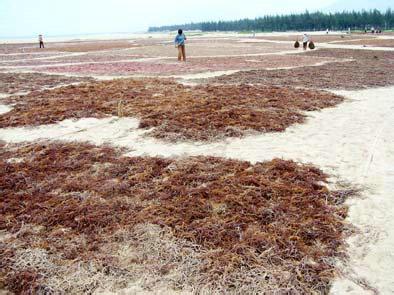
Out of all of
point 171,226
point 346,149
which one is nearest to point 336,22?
point 346,149

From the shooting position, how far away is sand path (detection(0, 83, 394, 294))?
4.14 m

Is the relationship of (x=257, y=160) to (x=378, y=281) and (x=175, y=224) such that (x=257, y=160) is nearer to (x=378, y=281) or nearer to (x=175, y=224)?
(x=175, y=224)

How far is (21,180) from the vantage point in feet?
21.4

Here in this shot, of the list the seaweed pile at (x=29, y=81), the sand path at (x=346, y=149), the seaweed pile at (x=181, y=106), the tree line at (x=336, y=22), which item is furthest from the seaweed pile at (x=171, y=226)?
the tree line at (x=336, y=22)

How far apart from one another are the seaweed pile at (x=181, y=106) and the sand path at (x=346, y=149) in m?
0.47

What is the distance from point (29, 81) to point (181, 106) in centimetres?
1084

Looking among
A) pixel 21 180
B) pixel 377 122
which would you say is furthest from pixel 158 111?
pixel 377 122

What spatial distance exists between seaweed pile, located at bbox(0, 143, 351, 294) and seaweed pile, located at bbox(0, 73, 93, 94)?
10.7 m

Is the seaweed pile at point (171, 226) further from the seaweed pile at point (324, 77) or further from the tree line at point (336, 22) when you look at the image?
the tree line at point (336, 22)

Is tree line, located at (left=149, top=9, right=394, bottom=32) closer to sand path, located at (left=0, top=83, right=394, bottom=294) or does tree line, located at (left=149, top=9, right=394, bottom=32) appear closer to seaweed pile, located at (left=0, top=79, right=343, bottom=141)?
seaweed pile, located at (left=0, top=79, right=343, bottom=141)

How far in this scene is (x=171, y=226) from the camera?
489cm

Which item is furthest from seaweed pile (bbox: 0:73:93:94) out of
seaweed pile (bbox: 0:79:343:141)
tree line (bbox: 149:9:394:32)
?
tree line (bbox: 149:9:394:32)

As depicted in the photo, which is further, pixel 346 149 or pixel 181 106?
pixel 181 106

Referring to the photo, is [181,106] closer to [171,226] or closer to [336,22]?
[171,226]
